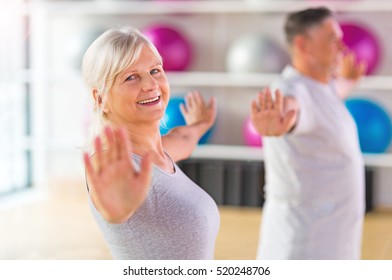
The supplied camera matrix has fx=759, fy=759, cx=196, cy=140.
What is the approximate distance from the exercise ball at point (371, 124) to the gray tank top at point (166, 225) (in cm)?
223

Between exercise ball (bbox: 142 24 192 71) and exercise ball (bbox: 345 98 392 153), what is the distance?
82 centimetres

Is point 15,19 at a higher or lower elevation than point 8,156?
higher

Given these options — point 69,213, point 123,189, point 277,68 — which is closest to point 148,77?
point 123,189

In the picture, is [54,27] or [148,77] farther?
[54,27]

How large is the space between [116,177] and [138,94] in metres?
0.16

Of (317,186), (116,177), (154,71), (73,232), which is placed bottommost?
(73,232)

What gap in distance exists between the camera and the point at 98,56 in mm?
1021

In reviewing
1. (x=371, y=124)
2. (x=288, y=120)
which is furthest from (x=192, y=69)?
(x=288, y=120)

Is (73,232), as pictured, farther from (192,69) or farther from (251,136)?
(192,69)

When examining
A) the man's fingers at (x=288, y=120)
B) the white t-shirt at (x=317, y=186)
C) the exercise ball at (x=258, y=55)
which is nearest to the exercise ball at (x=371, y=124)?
the exercise ball at (x=258, y=55)

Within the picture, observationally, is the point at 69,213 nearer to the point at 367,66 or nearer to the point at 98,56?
the point at 367,66

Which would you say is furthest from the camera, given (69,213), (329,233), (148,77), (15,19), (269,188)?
(15,19)

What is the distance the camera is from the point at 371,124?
3225 mm

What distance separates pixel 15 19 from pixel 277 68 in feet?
4.26
